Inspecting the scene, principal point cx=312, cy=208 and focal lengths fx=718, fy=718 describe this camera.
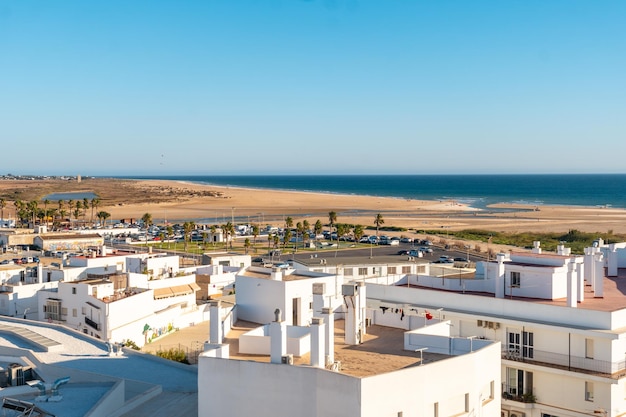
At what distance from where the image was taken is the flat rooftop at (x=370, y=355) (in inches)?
725

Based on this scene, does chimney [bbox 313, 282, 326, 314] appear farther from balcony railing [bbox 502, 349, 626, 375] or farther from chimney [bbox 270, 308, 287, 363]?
balcony railing [bbox 502, 349, 626, 375]

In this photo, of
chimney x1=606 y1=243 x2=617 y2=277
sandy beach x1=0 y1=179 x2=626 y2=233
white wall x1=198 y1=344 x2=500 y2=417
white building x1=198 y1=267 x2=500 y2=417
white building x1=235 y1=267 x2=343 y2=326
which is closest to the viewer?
white wall x1=198 y1=344 x2=500 y2=417

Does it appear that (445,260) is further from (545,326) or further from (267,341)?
(267,341)

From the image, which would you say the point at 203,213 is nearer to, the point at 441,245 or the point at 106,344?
the point at 441,245

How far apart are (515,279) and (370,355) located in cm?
916

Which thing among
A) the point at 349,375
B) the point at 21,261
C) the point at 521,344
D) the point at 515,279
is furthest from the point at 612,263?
the point at 21,261

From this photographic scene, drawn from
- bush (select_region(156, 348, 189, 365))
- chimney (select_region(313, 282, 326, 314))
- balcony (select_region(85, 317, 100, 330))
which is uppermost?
chimney (select_region(313, 282, 326, 314))

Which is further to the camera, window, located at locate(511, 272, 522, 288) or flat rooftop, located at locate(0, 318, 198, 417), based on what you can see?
window, located at locate(511, 272, 522, 288)

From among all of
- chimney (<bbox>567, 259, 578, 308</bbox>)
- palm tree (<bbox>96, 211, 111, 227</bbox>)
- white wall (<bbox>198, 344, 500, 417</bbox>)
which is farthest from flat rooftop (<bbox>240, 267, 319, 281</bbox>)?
palm tree (<bbox>96, 211, 111, 227</bbox>)

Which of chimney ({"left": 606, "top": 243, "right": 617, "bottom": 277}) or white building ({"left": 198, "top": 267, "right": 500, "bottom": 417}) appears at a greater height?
chimney ({"left": 606, "top": 243, "right": 617, "bottom": 277})

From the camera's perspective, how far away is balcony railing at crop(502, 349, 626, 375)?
22.3 metres

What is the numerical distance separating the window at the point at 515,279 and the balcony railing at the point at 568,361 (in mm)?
3044

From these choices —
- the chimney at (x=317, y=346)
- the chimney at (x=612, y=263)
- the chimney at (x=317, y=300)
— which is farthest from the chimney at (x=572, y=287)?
the chimney at (x=317, y=346)

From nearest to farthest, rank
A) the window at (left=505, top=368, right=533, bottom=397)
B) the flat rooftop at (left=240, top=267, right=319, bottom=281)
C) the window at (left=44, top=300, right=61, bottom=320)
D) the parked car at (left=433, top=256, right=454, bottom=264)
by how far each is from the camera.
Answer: the window at (left=505, top=368, right=533, bottom=397)
the flat rooftop at (left=240, top=267, right=319, bottom=281)
the window at (left=44, top=300, right=61, bottom=320)
the parked car at (left=433, top=256, right=454, bottom=264)
